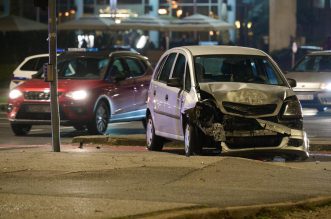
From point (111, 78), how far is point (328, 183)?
9.31m

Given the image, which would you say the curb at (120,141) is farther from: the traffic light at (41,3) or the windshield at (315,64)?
the windshield at (315,64)

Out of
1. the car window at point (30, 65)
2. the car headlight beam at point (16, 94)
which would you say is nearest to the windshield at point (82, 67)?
the car headlight beam at point (16, 94)

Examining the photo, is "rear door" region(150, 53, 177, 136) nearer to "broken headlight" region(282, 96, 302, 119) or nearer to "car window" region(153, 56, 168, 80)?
"car window" region(153, 56, 168, 80)

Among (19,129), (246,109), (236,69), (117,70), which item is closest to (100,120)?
(117,70)

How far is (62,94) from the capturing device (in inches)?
707

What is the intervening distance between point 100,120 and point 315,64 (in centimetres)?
839

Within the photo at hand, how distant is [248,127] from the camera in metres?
12.1

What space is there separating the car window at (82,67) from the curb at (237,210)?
10.6 metres

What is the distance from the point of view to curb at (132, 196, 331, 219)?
25.8 ft

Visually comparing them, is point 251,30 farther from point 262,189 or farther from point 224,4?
point 262,189

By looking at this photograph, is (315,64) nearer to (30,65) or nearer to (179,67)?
(30,65)

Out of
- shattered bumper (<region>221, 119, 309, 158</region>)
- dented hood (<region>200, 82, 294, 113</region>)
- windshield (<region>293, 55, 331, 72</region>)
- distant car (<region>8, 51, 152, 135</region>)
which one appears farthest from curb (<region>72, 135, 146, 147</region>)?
windshield (<region>293, 55, 331, 72</region>)

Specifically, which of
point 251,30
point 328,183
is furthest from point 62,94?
point 251,30

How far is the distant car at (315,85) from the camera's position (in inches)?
912
